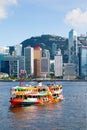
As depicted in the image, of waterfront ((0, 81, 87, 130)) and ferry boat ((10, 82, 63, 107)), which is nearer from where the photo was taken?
waterfront ((0, 81, 87, 130))

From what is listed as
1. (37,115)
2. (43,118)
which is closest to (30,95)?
(37,115)

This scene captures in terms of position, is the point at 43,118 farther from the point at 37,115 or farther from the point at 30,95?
the point at 30,95

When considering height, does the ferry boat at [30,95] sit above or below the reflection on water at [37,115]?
above

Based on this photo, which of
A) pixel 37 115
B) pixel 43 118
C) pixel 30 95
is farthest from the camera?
pixel 30 95

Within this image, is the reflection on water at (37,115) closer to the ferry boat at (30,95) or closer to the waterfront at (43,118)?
the waterfront at (43,118)

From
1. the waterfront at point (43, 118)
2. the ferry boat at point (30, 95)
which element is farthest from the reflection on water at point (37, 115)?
the ferry boat at point (30, 95)

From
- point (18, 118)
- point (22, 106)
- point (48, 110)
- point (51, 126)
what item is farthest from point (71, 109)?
point (51, 126)

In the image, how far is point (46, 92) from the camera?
337ft

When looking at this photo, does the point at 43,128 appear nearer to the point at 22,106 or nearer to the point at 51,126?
the point at 51,126

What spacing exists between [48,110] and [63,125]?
67.2 ft

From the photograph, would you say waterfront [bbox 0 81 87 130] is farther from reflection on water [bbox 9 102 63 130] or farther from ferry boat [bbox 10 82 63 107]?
ferry boat [bbox 10 82 63 107]

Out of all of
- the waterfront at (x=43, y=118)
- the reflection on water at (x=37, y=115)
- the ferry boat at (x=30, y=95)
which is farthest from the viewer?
the ferry boat at (x=30, y=95)

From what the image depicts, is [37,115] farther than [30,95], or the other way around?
[30,95]

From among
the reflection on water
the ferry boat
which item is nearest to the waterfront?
the reflection on water
